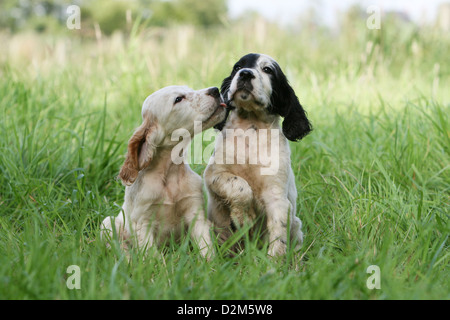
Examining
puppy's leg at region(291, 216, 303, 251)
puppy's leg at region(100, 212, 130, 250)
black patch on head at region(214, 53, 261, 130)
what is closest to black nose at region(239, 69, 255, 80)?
black patch on head at region(214, 53, 261, 130)

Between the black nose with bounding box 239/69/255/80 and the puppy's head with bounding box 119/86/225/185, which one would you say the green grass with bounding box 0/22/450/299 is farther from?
the black nose with bounding box 239/69/255/80

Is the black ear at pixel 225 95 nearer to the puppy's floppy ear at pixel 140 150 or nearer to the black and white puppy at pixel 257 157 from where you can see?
the black and white puppy at pixel 257 157

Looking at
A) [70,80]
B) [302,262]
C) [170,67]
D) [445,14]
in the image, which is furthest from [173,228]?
[445,14]

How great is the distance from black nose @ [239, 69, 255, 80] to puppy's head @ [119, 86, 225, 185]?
0.82 feet

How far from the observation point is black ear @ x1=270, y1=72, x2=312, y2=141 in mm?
3590

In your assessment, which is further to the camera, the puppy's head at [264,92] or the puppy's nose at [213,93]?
the puppy's nose at [213,93]

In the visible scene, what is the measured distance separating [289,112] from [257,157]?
1.45ft

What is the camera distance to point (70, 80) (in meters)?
7.01

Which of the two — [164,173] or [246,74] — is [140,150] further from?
[246,74]

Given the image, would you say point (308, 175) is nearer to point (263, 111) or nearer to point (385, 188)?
point (385, 188)

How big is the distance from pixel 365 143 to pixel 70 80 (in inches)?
166

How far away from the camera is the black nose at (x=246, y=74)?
3.30 metres

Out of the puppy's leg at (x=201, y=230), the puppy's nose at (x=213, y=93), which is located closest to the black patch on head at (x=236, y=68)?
the puppy's nose at (x=213, y=93)

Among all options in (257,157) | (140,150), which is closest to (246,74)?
(257,157)
